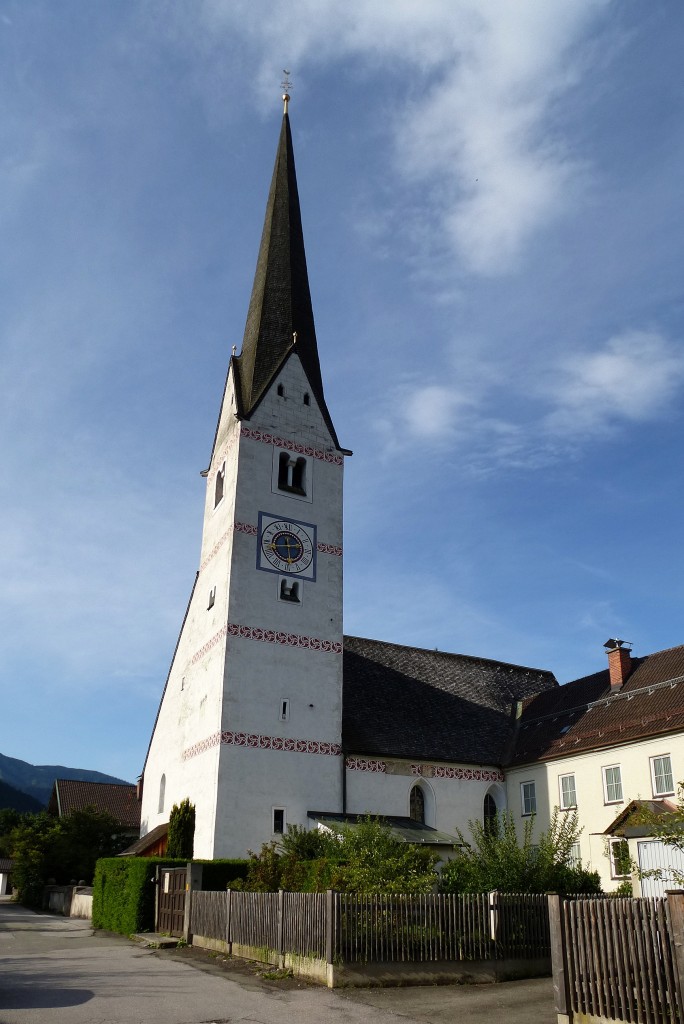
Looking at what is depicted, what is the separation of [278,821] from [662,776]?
43.1 ft

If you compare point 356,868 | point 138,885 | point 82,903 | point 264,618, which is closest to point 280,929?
point 356,868

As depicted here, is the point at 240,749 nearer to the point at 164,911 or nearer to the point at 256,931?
the point at 164,911

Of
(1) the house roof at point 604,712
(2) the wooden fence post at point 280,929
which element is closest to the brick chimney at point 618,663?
(1) the house roof at point 604,712

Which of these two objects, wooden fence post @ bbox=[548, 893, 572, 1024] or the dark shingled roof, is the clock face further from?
wooden fence post @ bbox=[548, 893, 572, 1024]

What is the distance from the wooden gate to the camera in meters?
25.5

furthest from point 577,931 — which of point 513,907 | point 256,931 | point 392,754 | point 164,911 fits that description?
point 392,754

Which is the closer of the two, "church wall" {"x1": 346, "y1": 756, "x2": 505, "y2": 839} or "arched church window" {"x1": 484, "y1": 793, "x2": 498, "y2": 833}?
"church wall" {"x1": 346, "y1": 756, "x2": 505, "y2": 839}

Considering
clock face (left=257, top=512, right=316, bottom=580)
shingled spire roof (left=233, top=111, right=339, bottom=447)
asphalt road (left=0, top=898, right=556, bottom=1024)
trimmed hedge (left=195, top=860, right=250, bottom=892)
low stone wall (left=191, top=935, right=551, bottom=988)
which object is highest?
shingled spire roof (left=233, top=111, right=339, bottom=447)

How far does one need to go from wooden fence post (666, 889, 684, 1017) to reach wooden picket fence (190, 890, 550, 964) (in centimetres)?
757

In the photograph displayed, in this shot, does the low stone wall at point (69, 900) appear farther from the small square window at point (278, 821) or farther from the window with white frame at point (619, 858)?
the window with white frame at point (619, 858)

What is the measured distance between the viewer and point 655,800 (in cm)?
2881

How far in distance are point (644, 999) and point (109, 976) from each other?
11.7 m

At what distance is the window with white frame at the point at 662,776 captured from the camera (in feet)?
93.7

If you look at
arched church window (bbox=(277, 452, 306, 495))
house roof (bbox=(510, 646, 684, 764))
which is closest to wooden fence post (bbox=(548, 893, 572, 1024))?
house roof (bbox=(510, 646, 684, 764))
